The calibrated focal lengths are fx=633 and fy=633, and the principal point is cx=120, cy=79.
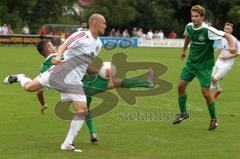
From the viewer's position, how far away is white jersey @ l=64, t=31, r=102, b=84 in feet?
31.5

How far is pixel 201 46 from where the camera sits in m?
12.1

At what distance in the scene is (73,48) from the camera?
9703mm

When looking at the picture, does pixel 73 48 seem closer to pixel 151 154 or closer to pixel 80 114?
pixel 80 114

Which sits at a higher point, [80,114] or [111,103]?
[80,114]

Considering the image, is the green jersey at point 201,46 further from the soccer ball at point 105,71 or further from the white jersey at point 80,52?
the white jersey at point 80,52

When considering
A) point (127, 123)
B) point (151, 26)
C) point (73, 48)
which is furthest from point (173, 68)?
point (151, 26)

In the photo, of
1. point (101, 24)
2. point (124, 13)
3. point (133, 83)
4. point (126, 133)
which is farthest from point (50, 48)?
point (124, 13)

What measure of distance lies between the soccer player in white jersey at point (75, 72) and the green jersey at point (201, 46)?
2.84 metres

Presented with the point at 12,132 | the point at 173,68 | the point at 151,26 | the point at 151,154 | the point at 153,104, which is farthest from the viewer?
the point at 151,26

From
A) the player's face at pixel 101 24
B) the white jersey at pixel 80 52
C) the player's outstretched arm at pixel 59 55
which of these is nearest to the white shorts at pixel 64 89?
the white jersey at pixel 80 52

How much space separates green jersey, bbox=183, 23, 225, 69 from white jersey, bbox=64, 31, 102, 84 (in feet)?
9.22

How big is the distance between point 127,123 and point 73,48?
10.7 feet

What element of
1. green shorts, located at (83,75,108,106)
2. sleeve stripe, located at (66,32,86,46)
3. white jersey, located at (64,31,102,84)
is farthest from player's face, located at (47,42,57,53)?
sleeve stripe, located at (66,32,86,46)

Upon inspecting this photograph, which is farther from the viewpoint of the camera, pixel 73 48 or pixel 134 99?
pixel 134 99
